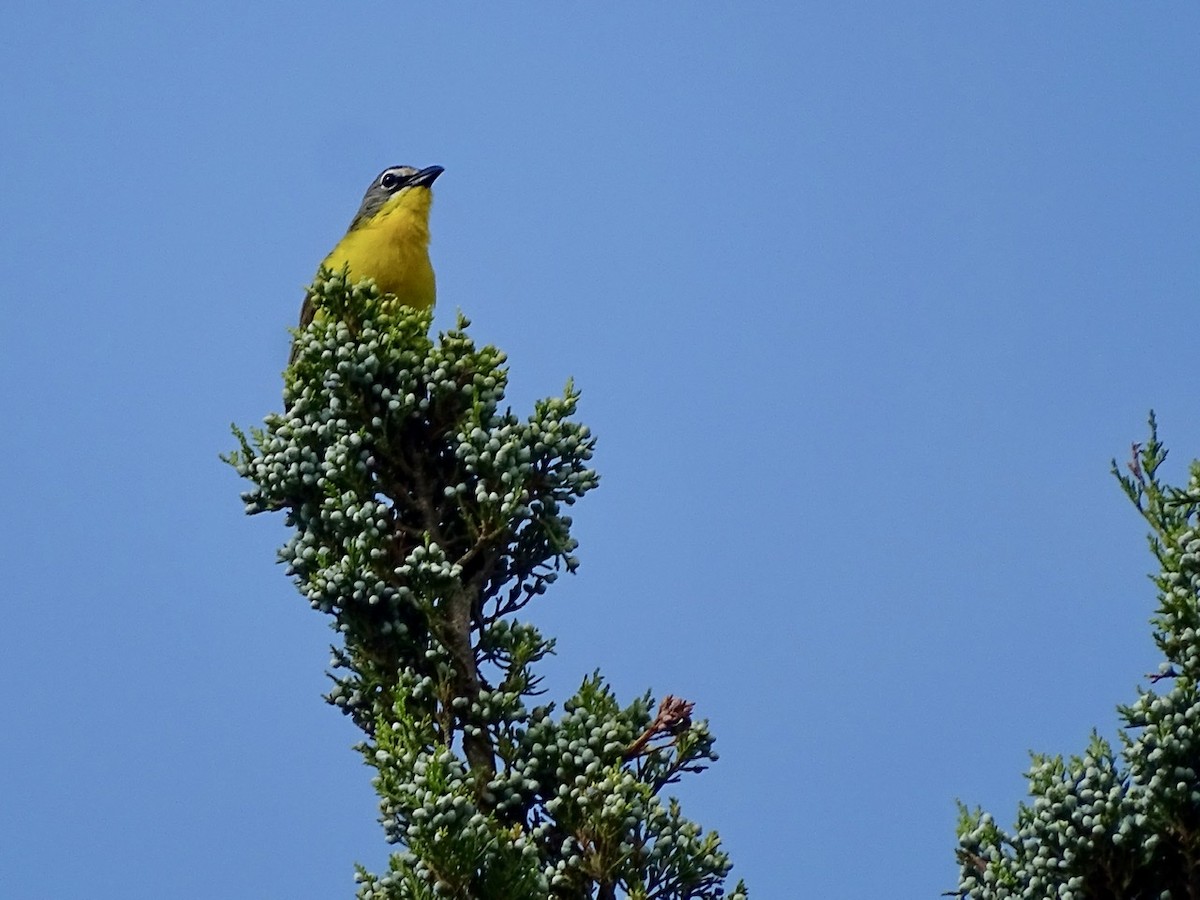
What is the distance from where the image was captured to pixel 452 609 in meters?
5.62

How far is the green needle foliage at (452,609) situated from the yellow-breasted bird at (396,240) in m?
3.94

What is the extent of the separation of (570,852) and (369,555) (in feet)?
4.44

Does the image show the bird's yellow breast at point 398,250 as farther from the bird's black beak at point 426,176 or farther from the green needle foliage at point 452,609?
the green needle foliage at point 452,609

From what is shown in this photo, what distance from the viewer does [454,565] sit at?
5.61 metres

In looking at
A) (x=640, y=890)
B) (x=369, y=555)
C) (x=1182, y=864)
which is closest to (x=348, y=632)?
(x=369, y=555)

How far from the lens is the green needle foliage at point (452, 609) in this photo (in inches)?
196

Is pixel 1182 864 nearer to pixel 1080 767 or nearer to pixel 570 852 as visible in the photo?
pixel 1080 767

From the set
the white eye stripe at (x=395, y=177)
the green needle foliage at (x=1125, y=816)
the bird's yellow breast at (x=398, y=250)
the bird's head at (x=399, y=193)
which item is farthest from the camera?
the white eye stripe at (x=395, y=177)

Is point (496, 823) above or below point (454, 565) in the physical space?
below

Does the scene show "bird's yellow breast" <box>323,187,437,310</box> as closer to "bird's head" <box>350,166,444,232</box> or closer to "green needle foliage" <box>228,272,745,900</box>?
"bird's head" <box>350,166,444,232</box>

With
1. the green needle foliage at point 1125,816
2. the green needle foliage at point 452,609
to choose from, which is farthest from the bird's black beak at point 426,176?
the green needle foliage at point 1125,816

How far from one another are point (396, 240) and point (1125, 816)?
713cm

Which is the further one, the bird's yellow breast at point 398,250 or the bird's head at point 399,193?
the bird's head at point 399,193

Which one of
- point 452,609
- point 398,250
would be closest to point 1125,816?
point 452,609
